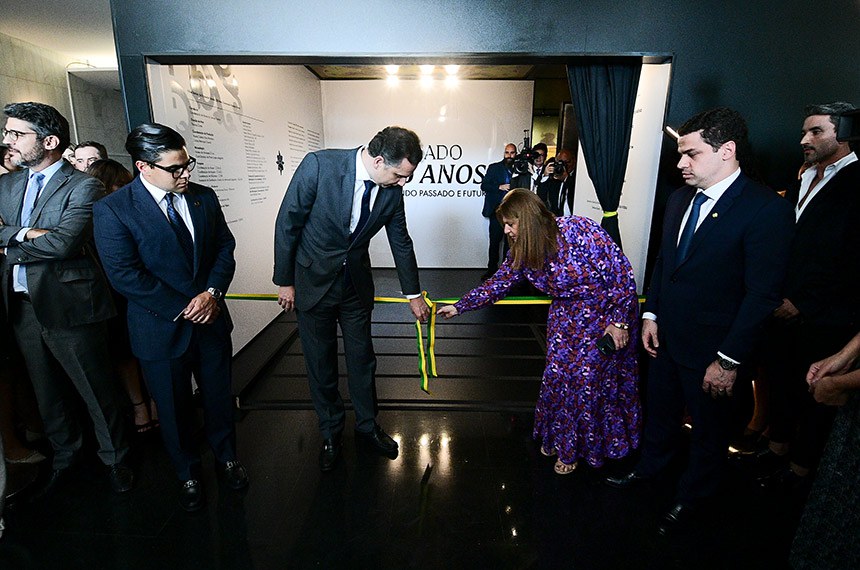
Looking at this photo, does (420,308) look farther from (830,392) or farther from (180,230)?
(830,392)

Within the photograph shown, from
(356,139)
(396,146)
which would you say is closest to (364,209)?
(396,146)

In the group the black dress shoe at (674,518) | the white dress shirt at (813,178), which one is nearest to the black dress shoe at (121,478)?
the black dress shoe at (674,518)

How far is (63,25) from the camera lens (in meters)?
4.57

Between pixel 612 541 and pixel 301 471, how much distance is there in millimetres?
1647

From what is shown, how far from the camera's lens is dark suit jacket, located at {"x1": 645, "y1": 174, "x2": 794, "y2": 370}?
1779 millimetres

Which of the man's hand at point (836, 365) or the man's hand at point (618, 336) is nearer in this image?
the man's hand at point (836, 365)

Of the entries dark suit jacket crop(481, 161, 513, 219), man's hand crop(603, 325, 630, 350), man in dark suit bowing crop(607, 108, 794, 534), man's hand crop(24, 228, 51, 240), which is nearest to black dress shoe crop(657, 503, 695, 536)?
man in dark suit bowing crop(607, 108, 794, 534)

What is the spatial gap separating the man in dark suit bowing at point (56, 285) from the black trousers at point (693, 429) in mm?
2779

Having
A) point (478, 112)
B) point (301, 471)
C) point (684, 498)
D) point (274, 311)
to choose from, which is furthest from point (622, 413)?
point (478, 112)

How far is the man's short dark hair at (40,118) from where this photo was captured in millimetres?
2215

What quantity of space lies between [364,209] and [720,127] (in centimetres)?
164

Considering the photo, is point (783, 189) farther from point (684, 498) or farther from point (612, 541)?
point (612, 541)

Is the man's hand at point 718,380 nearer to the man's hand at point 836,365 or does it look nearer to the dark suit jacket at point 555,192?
the man's hand at point 836,365

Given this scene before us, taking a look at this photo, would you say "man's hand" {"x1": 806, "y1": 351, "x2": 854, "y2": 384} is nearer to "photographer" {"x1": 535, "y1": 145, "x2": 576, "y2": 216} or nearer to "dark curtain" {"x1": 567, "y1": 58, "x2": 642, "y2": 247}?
"dark curtain" {"x1": 567, "y1": 58, "x2": 642, "y2": 247}
